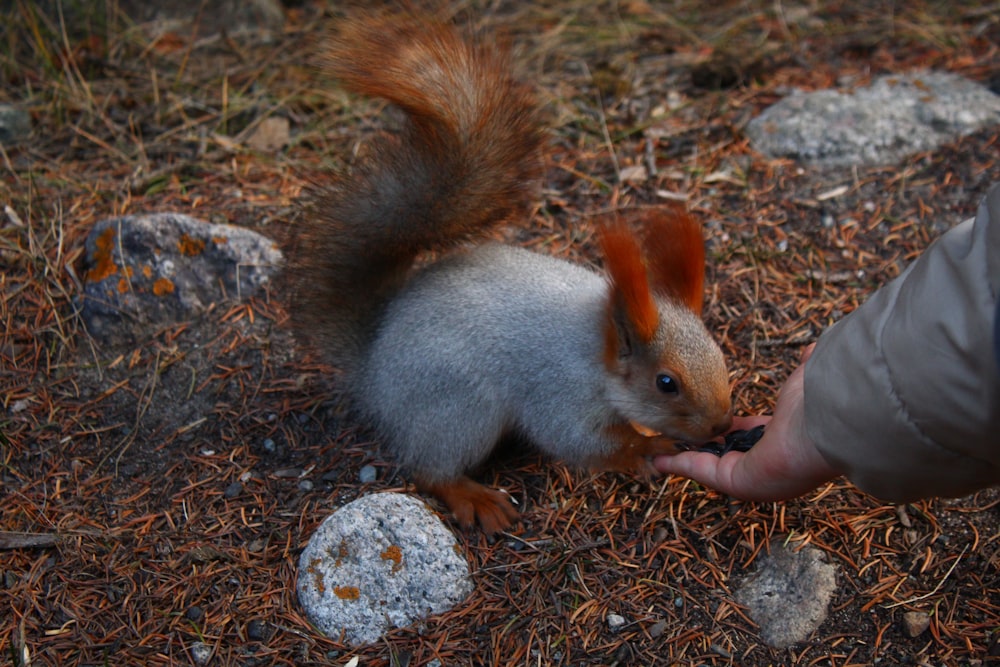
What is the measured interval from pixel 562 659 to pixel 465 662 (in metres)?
0.20

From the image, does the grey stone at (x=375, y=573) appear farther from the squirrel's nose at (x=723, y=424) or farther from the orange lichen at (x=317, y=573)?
the squirrel's nose at (x=723, y=424)

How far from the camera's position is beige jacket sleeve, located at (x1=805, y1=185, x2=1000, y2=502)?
4.08 feet

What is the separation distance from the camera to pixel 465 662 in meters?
1.71

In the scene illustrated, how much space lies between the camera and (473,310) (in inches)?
81.5

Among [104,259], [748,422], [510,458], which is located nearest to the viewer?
[748,422]

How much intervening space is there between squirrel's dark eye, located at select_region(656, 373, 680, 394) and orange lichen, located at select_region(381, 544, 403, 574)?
67 centimetres

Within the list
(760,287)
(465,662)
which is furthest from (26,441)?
(760,287)

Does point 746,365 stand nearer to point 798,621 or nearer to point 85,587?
point 798,621

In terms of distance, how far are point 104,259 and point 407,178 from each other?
100 cm

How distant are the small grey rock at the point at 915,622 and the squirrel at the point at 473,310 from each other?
20.6 inches

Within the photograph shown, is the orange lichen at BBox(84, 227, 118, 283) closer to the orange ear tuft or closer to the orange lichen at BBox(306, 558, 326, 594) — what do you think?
the orange lichen at BBox(306, 558, 326, 594)

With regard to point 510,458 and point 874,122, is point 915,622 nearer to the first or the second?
point 510,458

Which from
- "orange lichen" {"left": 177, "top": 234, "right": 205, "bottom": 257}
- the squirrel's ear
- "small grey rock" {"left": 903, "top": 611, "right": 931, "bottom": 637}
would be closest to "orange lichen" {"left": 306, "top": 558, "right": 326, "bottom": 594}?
the squirrel's ear

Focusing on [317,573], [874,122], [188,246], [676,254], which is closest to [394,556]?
[317,573]
